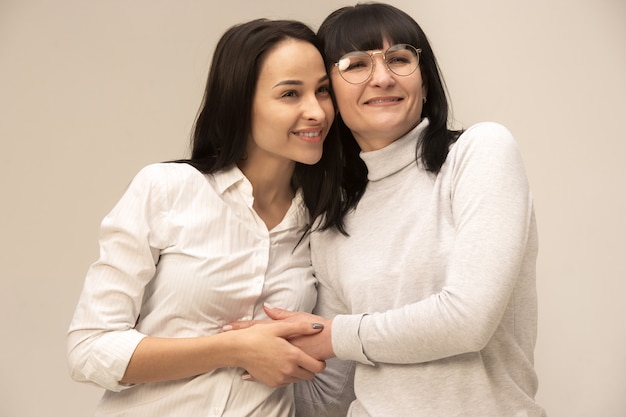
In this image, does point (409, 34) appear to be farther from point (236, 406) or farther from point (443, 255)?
point (236, 406)

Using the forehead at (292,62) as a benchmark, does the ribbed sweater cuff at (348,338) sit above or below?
below

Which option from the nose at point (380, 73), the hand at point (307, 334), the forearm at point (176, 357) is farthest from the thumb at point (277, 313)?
the nose at point (380, 73)

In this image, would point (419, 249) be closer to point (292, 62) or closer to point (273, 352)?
point (273, 352)

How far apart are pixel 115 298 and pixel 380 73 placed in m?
0.77

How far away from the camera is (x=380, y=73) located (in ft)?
5.51

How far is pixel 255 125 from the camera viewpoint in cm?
187

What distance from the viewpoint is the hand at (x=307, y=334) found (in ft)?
5.48

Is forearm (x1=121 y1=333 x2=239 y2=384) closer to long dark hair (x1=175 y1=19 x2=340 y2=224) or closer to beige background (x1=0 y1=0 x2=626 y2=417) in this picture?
long dark hair (x1=175 y1=19 x2=340 y2=224)

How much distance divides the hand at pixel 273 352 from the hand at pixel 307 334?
0.01m

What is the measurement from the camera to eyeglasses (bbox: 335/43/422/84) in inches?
66.9

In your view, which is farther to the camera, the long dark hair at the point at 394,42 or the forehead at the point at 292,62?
the forehead at the point at 292,62

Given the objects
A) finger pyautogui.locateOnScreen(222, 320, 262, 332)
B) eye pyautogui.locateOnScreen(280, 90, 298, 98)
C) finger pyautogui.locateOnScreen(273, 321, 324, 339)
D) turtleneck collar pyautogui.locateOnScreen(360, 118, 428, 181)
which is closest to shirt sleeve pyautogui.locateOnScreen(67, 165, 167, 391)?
finger pyautogui.locateOnScreen(222, 320, 262, 332)

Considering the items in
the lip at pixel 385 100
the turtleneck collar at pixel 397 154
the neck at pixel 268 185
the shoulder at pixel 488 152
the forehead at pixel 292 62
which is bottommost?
the neck at pixel 268 185

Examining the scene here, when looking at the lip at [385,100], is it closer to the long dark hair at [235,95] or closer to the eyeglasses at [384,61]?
the eyeglasses at [384,61]
